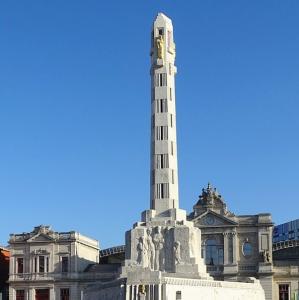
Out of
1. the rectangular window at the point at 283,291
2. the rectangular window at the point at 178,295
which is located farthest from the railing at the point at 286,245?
the rectangular window at the point at 178,295

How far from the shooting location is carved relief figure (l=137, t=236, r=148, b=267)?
217 feet

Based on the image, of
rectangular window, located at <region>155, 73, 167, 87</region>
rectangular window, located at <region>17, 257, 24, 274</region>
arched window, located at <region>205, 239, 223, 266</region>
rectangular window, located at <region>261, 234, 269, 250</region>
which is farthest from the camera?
rectangular window, located at <region>17, 257, 24, 274</region>

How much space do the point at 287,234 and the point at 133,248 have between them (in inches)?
2864

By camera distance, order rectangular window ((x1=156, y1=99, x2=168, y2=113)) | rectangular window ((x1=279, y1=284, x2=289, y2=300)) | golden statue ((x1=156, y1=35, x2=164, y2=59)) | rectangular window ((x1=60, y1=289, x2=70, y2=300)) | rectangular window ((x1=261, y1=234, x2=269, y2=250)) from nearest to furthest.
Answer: rectangular window ((x1=156, y1=99, x2=168, y2=113))
golden statue ((x1=156, y1=35, x2=164, y2=59))
rectangular window ((x1=279, y1=284, x2=289, y2=300))
rectangular window ((x1=261, y1=234, x2=269, y2=250))
rectangular window ((x1=60, y1=289, x2=70, y2=300))

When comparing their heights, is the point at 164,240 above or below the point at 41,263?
above

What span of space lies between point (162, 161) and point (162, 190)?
2.58m

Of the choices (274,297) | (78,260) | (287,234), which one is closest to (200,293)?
(274,297)

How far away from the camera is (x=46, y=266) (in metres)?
94.6

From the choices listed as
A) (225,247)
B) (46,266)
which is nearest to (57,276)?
(46,266)

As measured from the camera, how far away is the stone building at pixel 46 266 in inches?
3681

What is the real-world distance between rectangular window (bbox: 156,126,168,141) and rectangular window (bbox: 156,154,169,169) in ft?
5.09

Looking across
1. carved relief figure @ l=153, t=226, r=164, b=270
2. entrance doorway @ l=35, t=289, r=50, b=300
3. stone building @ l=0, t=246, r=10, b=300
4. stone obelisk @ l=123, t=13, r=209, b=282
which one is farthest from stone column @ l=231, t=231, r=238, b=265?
stone building @ l=0, t=246, r=10, b=300

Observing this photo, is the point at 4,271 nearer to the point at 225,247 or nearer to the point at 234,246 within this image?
the point at 225,247

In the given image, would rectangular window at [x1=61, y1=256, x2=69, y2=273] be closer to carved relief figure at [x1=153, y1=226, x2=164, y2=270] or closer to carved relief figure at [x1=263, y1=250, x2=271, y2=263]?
carved relief figure at [x1=263, y1=250, x2=271, y2=263]
